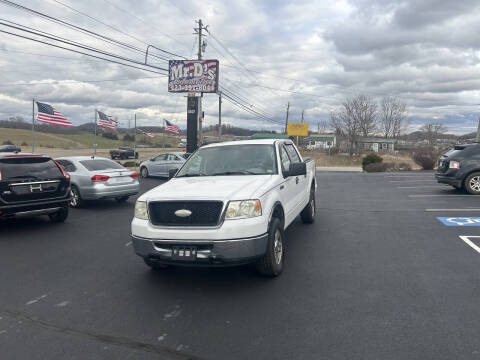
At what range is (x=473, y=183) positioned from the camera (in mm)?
12750

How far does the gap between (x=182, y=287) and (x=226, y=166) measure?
2044mm

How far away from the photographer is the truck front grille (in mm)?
4547

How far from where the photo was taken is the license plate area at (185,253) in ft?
14.7

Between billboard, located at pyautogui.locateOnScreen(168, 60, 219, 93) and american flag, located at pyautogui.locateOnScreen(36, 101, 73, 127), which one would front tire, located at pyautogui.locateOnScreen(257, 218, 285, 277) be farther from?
billboard, located at pyautogui.locateOnScreen(168, 60, 219, 93)

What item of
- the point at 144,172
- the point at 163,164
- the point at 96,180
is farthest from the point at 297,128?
the point at 96,180

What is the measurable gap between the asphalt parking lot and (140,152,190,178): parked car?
11.7m

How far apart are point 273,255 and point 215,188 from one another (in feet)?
3.77

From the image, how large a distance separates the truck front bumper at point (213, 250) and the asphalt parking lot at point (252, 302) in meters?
0.44

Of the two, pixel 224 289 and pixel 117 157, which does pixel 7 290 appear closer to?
pixel 224 289

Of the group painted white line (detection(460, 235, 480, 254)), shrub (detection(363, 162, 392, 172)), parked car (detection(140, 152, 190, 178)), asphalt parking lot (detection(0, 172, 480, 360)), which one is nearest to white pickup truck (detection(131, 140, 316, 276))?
asphalt parking lot (detection(0, 172, 480, 360))

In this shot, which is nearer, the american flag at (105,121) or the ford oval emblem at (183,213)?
the ford oval emblem at (183,213)

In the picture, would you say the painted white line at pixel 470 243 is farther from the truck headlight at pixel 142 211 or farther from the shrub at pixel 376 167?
the shrub at pixel 376 167

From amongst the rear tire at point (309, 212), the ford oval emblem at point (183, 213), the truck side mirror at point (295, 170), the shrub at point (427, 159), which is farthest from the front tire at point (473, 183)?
the shrub at point (427, 159)

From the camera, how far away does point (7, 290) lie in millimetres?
4816
